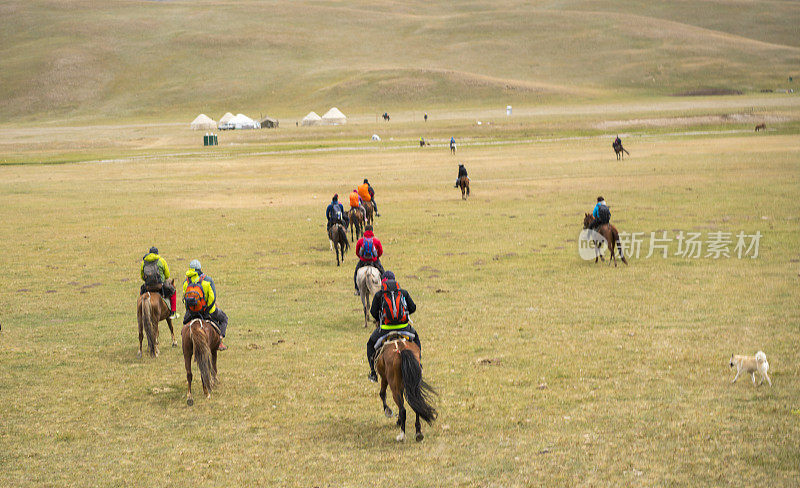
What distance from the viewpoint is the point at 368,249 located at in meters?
18.3

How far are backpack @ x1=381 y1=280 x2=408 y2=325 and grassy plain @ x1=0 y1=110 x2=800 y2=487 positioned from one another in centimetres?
186

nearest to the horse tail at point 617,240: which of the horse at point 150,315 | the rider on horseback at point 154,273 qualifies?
the rider on horseback at point 154,273

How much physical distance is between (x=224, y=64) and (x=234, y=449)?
637 ft

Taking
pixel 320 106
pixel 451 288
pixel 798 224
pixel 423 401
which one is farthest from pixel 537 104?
pixel 423 401

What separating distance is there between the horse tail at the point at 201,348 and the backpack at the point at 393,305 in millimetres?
3846

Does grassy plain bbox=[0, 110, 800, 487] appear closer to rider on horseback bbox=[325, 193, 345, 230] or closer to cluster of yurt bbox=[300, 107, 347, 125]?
rider on horseback bbox=[325, 193, 345, 230]

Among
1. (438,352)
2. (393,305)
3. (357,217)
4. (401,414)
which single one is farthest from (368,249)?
(357,217)

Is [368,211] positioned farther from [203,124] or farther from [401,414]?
[203,124]

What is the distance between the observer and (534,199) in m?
40.4

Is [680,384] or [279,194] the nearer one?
[680,384]

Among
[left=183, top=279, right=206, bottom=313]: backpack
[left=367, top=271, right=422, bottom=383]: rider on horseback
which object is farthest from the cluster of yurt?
[left=367, top=271, right=422, bottom=383]: rider on horseback

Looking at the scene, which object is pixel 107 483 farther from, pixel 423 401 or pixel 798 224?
pixel 798 224

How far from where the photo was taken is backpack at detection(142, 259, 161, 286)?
1661 cm

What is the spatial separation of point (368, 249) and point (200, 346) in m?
5.67
